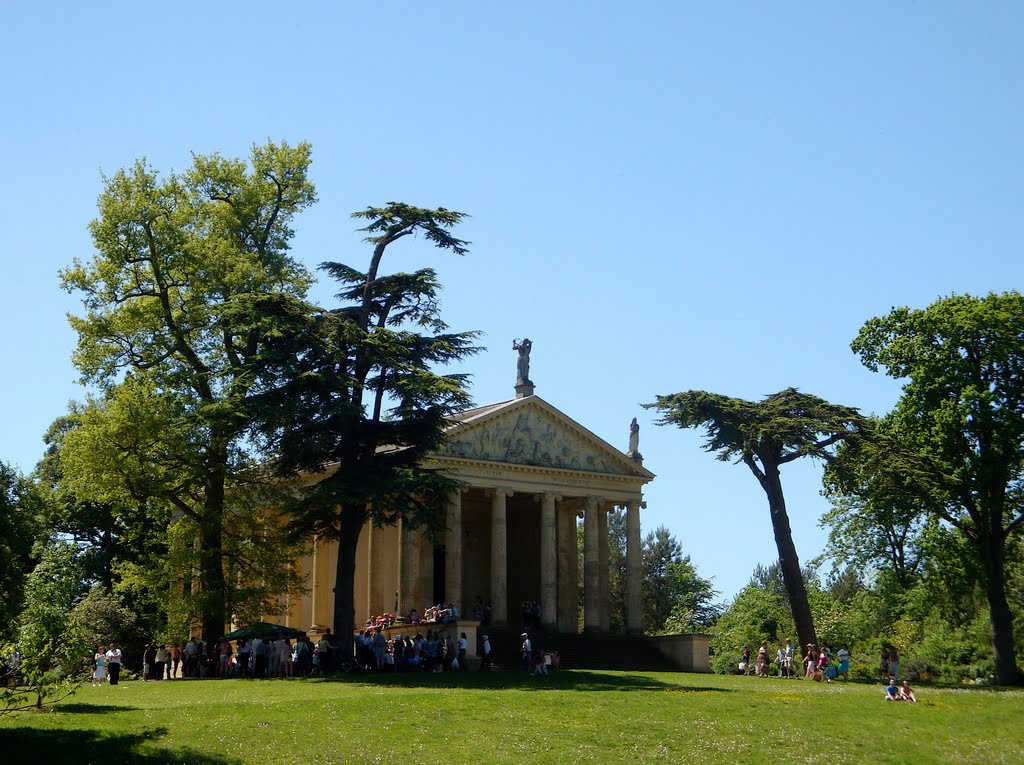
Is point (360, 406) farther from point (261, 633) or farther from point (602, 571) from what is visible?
point (602, 571)

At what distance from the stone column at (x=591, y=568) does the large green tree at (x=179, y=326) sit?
16.4 meters

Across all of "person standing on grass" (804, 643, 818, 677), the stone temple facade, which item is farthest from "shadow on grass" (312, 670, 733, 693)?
the stone temple facade

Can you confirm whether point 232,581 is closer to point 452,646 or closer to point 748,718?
point 452,646

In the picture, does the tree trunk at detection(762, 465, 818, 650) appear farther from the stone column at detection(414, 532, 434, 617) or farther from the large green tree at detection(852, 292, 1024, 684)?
the stone column at detection(414, 532, 434, 617)

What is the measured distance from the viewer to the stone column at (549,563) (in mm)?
50906

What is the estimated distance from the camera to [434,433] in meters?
38.6

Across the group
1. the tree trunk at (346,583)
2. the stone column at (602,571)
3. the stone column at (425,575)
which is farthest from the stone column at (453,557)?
the tree trunk at (346,583)

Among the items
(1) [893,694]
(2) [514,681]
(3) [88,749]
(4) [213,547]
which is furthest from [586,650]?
(3) [88,749]

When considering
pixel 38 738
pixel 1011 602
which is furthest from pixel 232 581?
pixel 1011 602

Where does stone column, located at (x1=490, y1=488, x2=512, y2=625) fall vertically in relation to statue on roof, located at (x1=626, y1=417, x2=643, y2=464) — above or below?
below

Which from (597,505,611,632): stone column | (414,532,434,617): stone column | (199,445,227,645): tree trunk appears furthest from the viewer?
(597,505,611,632): stone column

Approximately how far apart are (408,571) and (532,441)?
7.99 m

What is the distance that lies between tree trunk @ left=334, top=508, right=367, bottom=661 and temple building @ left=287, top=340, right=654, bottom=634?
10.4 meters

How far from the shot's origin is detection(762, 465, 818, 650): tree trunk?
148ft
